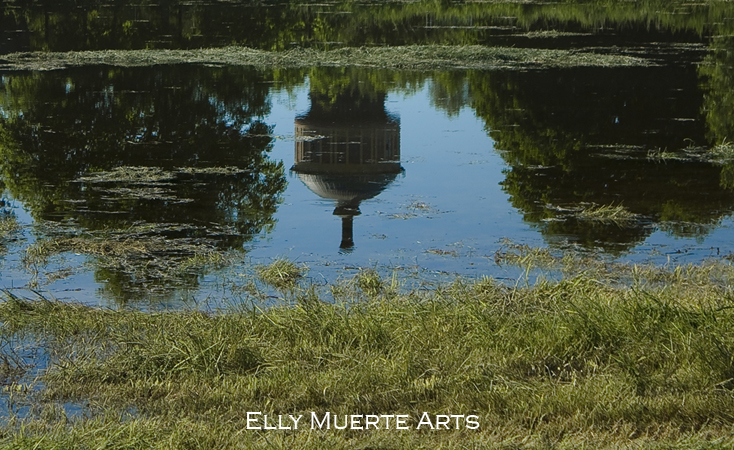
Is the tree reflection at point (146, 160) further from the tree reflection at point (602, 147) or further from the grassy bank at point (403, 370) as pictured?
the tree reflection at point (602, 147)

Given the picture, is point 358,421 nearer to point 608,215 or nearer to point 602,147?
point 608,215

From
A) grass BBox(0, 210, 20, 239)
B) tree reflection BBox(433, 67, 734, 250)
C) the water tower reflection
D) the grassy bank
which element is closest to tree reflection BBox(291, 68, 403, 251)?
the water tower reflection

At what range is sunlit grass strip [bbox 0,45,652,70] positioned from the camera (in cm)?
3186

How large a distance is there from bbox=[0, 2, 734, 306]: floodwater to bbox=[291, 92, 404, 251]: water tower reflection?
65 millimetres

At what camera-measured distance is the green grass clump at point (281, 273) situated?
35.4 ft

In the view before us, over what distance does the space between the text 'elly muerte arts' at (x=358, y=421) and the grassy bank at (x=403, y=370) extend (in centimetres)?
4

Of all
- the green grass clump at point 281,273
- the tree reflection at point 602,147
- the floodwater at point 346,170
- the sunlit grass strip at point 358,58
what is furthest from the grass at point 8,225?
the sunlit grass strip at point 358,58

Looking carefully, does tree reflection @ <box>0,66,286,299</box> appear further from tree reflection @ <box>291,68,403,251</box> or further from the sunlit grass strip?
the sunlit grass strip

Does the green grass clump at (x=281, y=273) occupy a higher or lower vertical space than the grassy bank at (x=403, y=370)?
lower

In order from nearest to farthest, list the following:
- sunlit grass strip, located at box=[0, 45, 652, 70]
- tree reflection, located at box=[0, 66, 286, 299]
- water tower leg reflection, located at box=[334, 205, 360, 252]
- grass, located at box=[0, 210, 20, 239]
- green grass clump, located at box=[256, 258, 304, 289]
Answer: green grass clump, located at box=[256, 258, 304, 289] < water tower leg reflection, located at box=[334, 205, 360, 252] < grass, located at box=[0, 210, 20, 239] < tree reflection, located at box=[0, 66, 286, 299] < sunlit grass strip, located at box=[0, 45, 652, 70]

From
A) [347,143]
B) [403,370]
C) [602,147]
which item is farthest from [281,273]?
[602,147]

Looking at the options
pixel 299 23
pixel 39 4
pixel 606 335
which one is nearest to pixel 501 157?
pixel 606 335

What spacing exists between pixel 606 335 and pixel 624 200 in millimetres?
7301

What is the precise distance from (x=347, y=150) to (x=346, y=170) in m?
3.16
